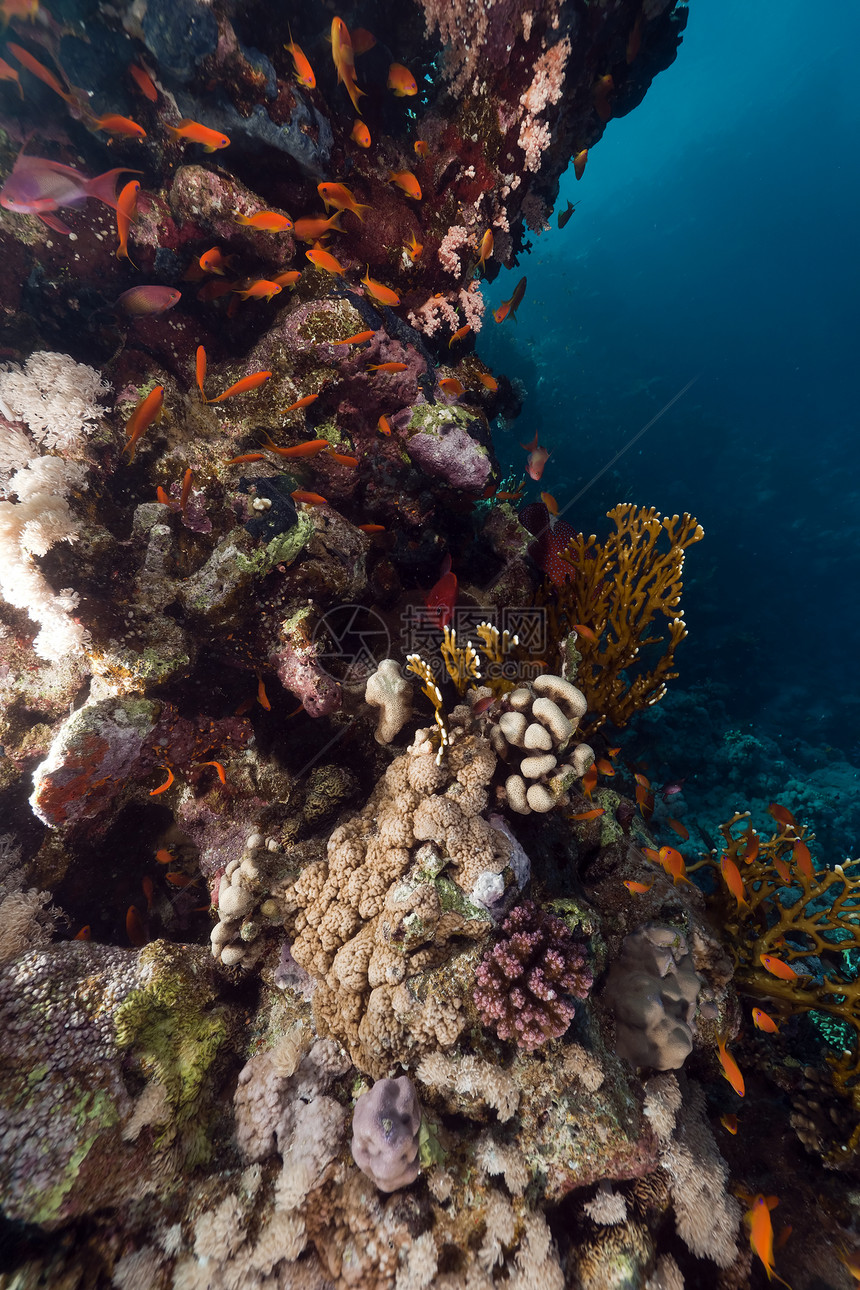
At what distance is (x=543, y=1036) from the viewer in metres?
2.48

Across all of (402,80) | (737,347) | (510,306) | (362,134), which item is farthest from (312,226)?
(737,347)

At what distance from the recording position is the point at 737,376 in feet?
132

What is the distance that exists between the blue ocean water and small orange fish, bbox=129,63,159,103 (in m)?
7.71

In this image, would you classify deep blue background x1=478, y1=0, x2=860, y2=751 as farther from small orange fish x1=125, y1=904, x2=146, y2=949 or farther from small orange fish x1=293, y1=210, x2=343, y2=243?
small orange fish x1=125, y1=904, x2=146, y2=949

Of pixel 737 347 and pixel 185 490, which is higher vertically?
pixel 737 347

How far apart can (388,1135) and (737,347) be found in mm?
57138

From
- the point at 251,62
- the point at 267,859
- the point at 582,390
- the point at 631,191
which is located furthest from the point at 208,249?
the point at 631,191

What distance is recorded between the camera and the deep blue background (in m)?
18.9

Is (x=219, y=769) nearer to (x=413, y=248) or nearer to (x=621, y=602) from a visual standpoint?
(x=621, y=602)

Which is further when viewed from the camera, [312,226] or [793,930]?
[312,226]

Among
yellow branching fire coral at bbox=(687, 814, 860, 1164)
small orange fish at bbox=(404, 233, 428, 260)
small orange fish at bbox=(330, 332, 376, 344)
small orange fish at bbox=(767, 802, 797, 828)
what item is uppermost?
small orange fish at bbox=(404, 233, 428, 260)

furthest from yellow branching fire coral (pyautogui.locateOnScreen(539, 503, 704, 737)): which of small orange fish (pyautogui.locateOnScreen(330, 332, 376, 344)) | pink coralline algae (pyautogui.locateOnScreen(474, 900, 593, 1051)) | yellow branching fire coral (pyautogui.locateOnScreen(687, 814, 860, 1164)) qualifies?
small orange fish (pyautogui.locateOnScreen(330, 332, 376, 344))

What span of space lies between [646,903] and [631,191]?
109235 mm

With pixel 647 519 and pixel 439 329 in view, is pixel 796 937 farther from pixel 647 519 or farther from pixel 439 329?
pixel 439 329
